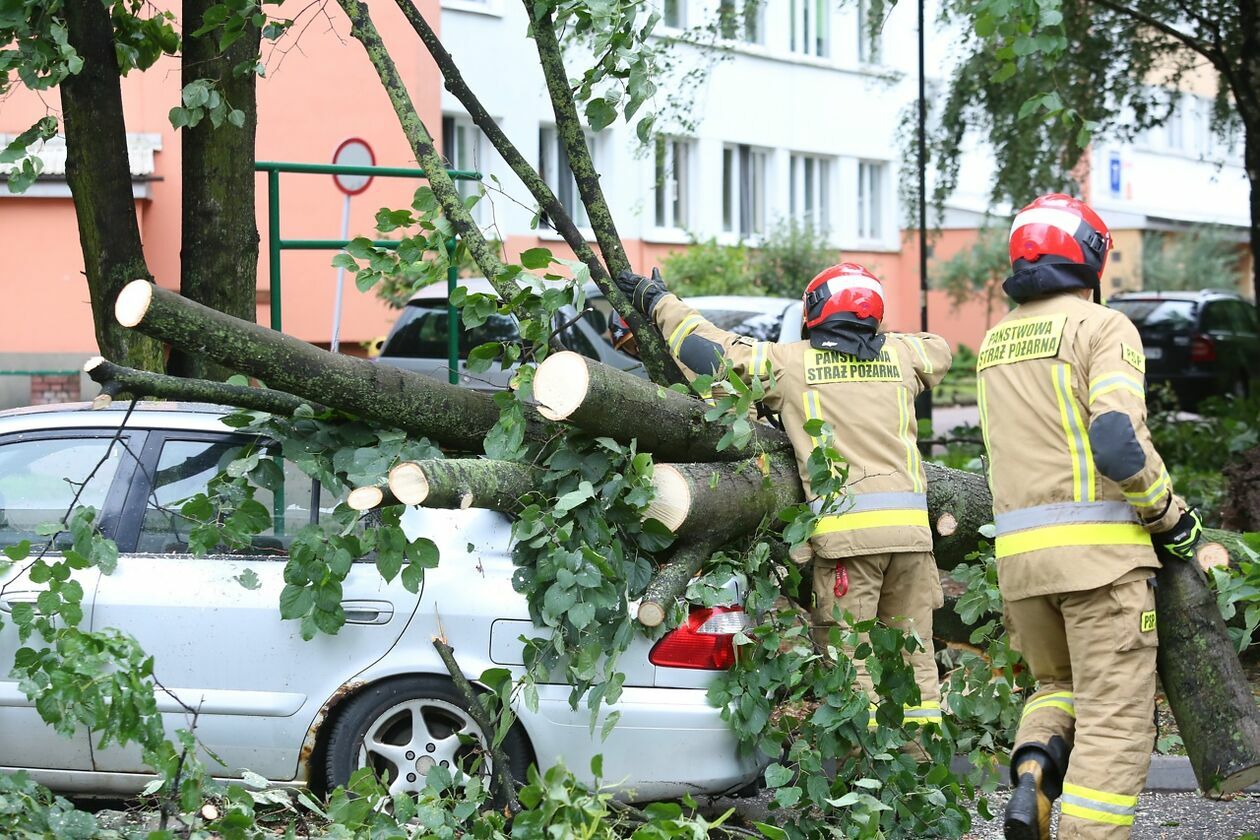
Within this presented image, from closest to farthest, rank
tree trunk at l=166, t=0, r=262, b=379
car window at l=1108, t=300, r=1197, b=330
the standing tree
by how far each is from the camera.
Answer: tree trunk at l=166, t=0, r=262, b=379, the standing tree, car window at l=1108, t=300, r=1197, b=330

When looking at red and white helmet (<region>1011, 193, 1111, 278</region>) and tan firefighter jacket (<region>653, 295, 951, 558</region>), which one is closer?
red and white helmet (<region>1011, 193, 1111, 278</region>)

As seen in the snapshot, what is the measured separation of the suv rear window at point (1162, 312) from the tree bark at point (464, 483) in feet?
62.9

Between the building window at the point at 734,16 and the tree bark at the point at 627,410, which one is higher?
the building window at the point at 734,16

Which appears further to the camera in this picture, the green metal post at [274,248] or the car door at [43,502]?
the green metal post at [274,248]

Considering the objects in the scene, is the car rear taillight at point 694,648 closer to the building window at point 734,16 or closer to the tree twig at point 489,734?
the tree twig at point 489,734

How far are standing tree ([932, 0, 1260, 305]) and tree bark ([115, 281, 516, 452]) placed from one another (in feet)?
28.2

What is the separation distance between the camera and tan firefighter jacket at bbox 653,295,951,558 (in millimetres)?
4996

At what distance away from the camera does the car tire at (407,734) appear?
486cm

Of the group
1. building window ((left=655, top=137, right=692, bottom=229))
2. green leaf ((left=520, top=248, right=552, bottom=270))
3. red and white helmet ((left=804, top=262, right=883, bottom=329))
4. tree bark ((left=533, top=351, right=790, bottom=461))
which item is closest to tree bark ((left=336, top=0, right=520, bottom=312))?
green leaf ((left=520, top=248, right=552, bottom=270))

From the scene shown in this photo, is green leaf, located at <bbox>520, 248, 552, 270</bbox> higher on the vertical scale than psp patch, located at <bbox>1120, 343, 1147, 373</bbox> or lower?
higher

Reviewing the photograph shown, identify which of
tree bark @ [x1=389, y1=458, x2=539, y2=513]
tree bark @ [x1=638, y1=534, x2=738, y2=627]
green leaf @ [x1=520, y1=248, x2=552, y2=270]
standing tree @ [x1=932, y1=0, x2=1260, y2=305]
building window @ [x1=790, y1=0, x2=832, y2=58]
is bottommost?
tree bark @ [x1=638, y1=534, x2=738, y2=627]

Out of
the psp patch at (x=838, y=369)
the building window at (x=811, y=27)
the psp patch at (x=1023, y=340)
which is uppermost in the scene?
the building window at (x=811, y=27)

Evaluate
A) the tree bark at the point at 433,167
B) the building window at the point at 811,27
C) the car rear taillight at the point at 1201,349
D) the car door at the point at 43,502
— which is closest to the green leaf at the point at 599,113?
the tree bark at the point at 433,167

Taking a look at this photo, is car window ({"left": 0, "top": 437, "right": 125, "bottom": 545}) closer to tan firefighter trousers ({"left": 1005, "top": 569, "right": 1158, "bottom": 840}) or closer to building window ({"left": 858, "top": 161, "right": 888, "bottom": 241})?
tan firefighter trousers ({"left": 1005, "top": 569, "right": 1158, "bottom": 840})
